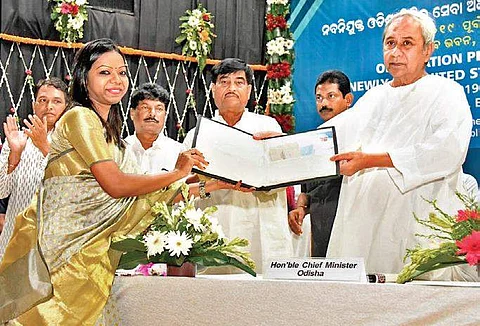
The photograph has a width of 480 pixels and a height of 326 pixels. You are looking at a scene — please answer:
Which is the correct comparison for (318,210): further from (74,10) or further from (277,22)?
(277,22)

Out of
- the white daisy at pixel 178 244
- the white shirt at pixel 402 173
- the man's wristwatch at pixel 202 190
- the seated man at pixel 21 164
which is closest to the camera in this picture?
the white daisy at pixel 178 244

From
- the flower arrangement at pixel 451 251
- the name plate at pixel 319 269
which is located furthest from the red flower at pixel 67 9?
the flower arrangement at pixel 451 251

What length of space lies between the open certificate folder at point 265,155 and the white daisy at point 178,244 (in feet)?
2.60

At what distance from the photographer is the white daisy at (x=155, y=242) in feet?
10.3

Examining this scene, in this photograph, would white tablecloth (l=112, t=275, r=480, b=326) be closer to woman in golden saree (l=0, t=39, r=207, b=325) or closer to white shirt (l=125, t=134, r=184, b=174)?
woman in golden saree (l=0, t=39, r=207, b=325)

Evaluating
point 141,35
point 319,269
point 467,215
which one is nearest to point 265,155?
point 319,269

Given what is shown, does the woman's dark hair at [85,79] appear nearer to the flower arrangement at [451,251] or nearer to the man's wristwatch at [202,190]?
the man's wristwatch at [202,190]

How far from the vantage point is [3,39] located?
689cm

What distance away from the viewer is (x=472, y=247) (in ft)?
8.39

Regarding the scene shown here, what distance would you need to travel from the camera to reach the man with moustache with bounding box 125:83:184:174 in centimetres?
570

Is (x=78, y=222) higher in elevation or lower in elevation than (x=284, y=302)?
→ higher

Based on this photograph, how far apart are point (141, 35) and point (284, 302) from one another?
207 inches

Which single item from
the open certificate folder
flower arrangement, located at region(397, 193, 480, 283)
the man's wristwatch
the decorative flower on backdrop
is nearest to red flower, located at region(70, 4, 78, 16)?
the decorative flower on backdrop

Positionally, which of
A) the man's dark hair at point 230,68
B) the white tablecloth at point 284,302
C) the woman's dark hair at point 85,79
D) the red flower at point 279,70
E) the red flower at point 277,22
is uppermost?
the red flower at point 277,22
